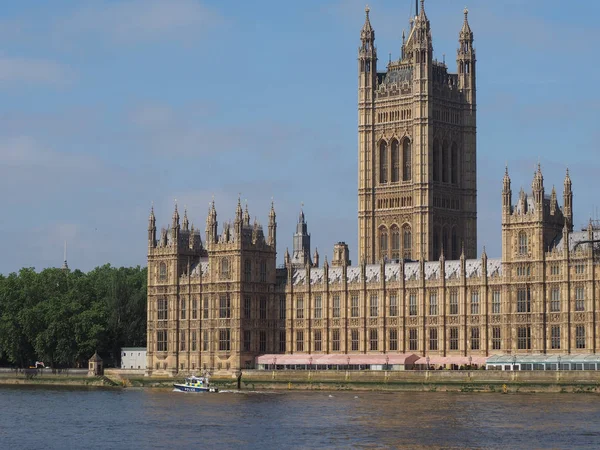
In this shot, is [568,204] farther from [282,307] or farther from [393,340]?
[282,307]

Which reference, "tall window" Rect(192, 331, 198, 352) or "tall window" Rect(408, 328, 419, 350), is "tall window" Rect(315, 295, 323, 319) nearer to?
"tall window" Rect(408, 328, 419, 350)

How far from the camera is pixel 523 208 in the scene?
176 m

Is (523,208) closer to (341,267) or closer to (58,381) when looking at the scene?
(341,267)

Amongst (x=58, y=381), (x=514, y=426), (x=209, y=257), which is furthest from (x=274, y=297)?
(x=514, y=426)

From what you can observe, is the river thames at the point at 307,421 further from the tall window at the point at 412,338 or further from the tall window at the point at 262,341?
the tall window at the point at 262,341

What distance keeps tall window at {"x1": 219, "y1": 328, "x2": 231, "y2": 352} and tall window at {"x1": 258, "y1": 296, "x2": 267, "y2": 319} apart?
4490mm

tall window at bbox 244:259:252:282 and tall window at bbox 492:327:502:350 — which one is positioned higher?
tall window at bbox 244:259:252:282

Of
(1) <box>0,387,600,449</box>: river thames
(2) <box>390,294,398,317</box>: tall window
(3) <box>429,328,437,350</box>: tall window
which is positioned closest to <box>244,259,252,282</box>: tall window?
(2) <box>390,294,398,317</box>: tall window

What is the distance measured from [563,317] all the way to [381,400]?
25.8 m

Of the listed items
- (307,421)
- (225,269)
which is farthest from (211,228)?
(307,421)

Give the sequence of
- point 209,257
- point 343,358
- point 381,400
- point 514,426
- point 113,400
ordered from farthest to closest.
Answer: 1. point 209,257
2. point 343,358
3. point 113,400
4. point 381,400
5. point 514,426

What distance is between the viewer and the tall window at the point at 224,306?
195250mm

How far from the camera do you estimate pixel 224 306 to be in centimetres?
19550

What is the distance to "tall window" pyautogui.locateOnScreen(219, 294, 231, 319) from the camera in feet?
641
